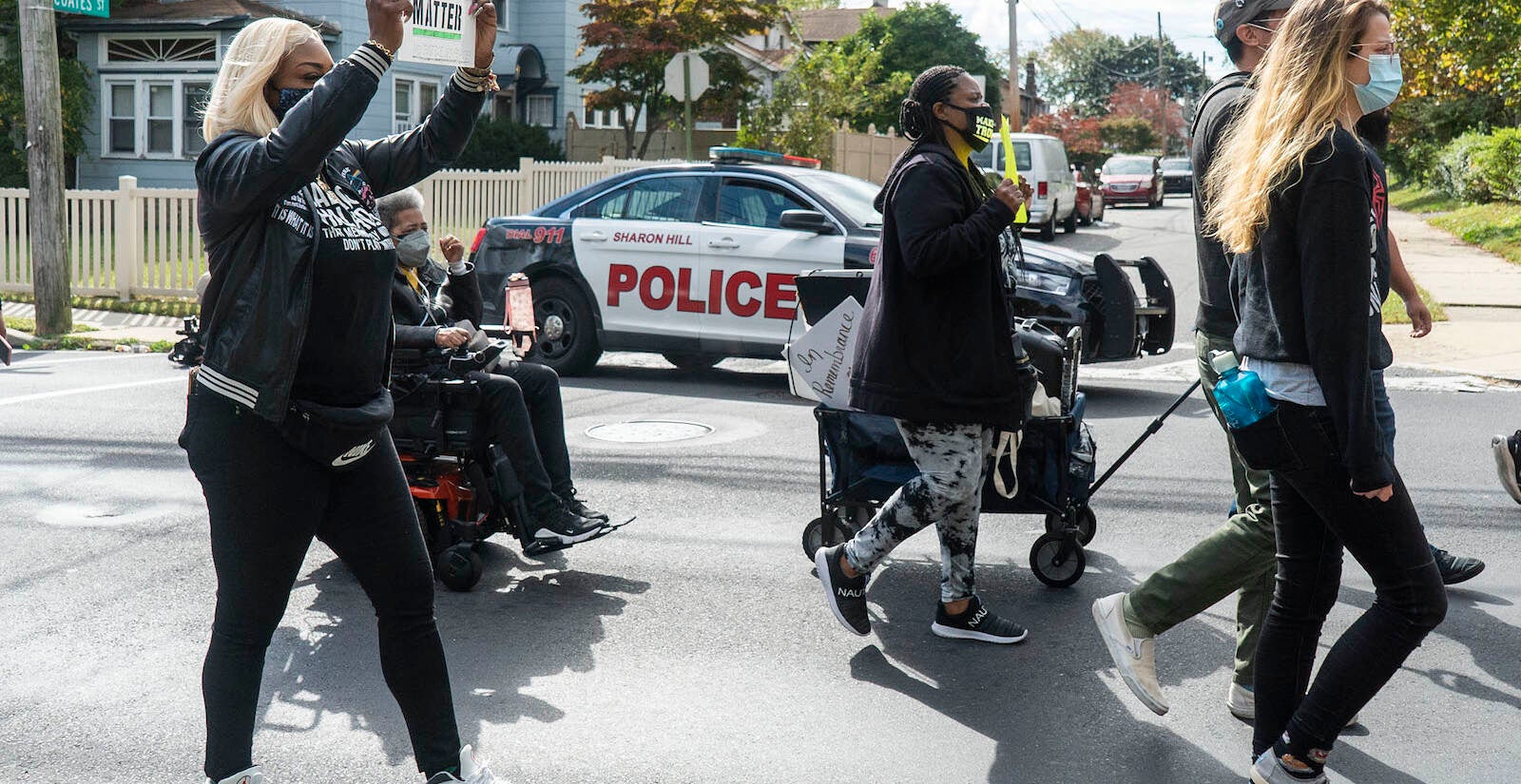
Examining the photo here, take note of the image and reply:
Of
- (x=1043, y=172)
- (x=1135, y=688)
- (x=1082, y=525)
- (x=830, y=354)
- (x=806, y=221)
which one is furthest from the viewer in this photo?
(x=1043, y=172)

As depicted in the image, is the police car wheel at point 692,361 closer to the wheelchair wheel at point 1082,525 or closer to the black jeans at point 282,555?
the wheelchair wheel at point 1082,525

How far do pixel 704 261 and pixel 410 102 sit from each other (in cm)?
2147

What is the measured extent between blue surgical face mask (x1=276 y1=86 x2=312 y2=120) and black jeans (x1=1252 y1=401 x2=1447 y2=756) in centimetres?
224

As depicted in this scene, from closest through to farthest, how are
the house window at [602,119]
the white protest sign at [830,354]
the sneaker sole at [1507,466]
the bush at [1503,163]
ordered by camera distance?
the white protest sign at [830,354] < the sneaker sole at [1507,466] < the bush at [1503,163] < the house window at [602,119]

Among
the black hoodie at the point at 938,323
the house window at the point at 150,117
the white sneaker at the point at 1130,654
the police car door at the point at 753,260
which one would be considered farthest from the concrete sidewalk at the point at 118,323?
the house window at the point at 150,117

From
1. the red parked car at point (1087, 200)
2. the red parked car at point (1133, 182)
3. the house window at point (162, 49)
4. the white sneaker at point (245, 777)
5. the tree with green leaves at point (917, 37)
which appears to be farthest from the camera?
the tree with green leaves at point (917, 37)

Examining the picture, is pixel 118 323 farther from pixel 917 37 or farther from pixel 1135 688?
pixel 917 37

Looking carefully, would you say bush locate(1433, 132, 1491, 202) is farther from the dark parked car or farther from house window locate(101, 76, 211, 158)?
house window locate(101, 76, 211, 158)

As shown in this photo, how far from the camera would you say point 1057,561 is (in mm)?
5613

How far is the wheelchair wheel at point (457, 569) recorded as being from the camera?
5.57 metres

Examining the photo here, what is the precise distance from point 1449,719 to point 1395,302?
36.4 ft

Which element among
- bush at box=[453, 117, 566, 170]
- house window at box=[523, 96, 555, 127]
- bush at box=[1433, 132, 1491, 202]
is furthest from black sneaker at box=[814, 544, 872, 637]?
house window at box=[523, 96, 555, 127]

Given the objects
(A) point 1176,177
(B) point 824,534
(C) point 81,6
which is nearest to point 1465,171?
(A) point 1176,177

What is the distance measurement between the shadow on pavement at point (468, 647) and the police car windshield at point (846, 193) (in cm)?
467
